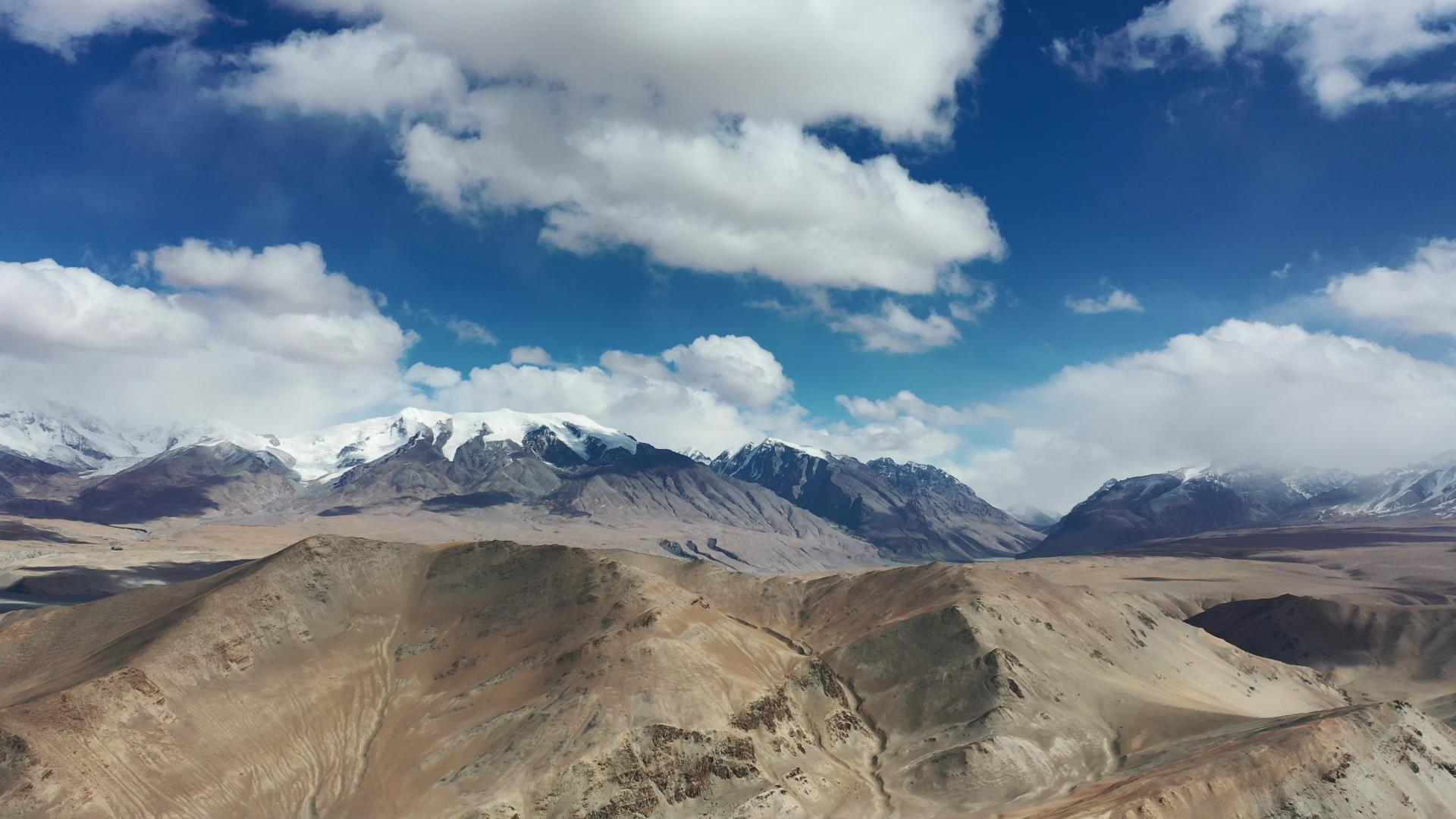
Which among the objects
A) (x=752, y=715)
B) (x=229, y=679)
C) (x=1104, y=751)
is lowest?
(x=1104, y=751)

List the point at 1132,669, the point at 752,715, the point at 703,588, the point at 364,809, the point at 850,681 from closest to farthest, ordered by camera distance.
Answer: the point at 364,809
the point at 752,715
the point at 850,681
the point at 1132,669
the point at 703,588

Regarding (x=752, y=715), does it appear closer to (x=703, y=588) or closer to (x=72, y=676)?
(x=703, y=588)

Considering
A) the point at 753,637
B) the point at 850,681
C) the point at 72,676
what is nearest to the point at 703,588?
the point at 753,637

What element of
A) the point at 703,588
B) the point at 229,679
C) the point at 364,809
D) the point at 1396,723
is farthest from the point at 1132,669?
the point at 229,679

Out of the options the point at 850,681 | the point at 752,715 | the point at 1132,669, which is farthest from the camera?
the point at 1132,669

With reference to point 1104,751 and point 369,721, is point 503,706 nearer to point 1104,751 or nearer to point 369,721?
point 369,721

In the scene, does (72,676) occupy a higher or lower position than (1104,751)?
higher

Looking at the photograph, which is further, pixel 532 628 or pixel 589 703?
pixel 532 628
